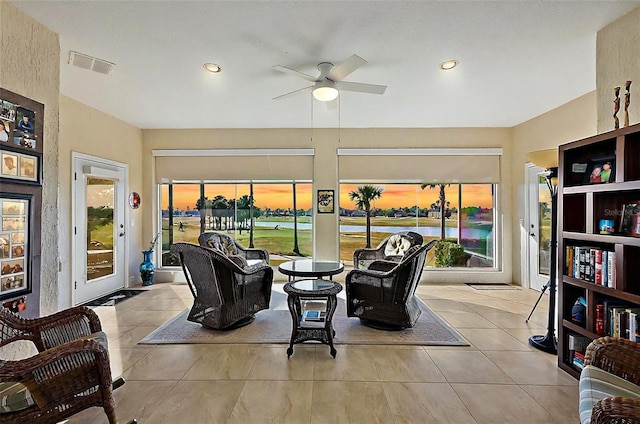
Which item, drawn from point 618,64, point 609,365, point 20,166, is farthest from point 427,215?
point 20,166

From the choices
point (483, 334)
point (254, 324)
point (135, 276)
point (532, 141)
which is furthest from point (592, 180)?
point (135, 276)

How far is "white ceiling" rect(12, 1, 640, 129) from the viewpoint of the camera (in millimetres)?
2354

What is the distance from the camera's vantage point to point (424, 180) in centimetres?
555

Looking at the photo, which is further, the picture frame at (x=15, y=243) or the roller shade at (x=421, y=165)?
the roller shade at (x=421, y=165)

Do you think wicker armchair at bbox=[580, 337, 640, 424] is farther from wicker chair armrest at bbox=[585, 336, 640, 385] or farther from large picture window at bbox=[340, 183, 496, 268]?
large picture window at bbox=[340, 183, 496, 268]

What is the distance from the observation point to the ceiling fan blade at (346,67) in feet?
8.63

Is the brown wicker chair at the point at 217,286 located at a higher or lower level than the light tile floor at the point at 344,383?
higher

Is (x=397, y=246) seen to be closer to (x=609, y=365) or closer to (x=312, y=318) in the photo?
(x=312, y=318)

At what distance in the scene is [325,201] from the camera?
5586mm

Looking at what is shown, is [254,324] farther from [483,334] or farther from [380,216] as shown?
[380,216]

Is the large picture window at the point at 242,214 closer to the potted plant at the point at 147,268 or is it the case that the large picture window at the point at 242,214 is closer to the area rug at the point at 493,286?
the potted plant at the point at 147,268

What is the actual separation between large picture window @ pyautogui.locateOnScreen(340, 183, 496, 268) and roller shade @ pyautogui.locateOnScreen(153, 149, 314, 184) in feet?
3.04

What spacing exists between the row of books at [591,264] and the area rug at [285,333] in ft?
3.79

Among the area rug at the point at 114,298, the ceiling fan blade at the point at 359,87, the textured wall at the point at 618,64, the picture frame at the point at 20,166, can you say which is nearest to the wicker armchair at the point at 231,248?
the area rug at the point at 114,298
